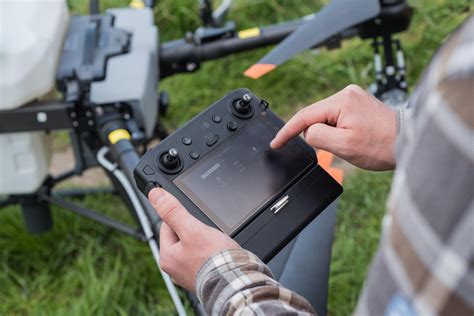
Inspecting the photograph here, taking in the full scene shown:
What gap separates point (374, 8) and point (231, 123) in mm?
873

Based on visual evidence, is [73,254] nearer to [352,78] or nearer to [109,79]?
[109,79]

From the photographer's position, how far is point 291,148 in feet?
4.49

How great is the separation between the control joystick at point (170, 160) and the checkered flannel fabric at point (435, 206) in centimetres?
64

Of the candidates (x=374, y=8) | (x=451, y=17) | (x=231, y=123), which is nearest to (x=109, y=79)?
(x=231, y=123)

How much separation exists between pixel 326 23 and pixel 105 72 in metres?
0.71

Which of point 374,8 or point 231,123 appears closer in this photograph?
point 231,123

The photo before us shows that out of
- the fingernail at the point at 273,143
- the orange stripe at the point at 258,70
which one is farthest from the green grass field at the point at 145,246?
the fingernail at the point at 273,143

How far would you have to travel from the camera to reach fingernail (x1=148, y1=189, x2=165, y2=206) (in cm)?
117

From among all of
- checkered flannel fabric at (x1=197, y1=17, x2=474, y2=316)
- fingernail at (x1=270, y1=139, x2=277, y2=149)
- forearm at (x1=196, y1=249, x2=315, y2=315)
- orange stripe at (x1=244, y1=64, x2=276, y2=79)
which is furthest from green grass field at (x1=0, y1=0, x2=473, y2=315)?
checkered flannel fabric at (x1=197, y1=17, x2=474, y2=316)

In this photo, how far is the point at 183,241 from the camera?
3.60 ft

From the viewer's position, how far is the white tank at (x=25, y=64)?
1.89 meters

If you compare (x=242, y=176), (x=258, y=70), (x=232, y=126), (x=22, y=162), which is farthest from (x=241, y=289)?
(x=22, y=162)

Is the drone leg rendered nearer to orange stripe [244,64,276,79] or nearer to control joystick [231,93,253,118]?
orange stripe [244,64,276,79]

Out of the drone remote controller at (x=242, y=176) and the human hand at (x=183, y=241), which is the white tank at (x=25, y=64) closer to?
the drone remote controller at (x=242, y=176)
